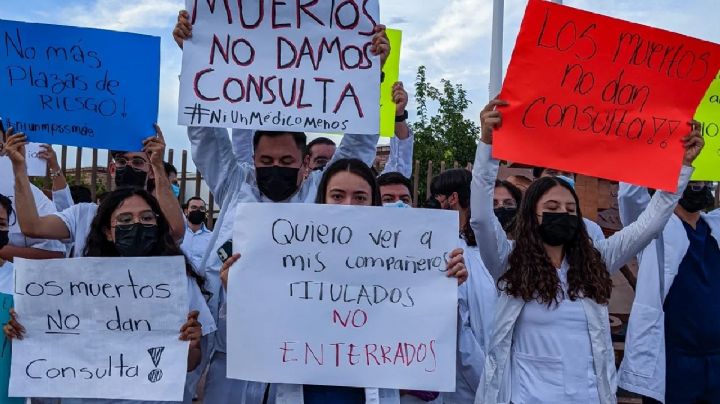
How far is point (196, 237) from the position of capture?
5.64 meters

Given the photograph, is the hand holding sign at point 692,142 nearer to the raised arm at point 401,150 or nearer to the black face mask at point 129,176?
the raised arm at point 401,150

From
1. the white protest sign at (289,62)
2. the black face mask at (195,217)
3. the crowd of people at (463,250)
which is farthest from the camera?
the black face mask at (195,217)

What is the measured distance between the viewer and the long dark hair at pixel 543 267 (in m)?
3.54

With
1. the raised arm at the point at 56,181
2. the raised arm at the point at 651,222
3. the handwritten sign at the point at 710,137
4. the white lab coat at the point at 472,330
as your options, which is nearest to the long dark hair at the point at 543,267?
the raised arm at the point at 651,222

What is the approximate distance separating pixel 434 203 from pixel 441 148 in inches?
417

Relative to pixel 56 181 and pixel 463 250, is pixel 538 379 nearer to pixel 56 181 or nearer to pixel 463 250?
pixel 463 250

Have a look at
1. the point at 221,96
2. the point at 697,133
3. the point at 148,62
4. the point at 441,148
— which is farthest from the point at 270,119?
the point at 441,148

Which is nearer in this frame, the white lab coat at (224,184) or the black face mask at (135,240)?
the black face mask at (135,240)

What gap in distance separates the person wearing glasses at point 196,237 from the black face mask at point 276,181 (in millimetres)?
390

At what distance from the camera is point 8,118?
160 inches

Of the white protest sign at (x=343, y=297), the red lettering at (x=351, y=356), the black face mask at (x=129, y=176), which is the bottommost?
the red lettering at (x=351, y=356)

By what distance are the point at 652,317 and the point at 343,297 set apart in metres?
2.45

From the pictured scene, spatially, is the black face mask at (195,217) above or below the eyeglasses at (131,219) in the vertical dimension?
below

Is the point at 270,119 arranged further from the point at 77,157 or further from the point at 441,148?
the point at 441,148
